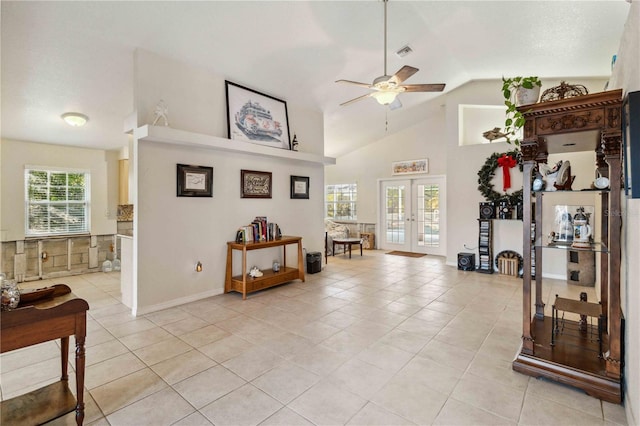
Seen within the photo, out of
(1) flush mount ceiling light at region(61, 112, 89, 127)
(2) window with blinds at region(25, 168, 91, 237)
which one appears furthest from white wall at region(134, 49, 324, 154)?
(2) window with blinds at region(25, 168, 91, 237)

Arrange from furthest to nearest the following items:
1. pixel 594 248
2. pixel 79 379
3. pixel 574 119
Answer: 1. pixel 594 248
2. pixel 574 119
3. pixel 79 379

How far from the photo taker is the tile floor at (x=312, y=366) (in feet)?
6.23

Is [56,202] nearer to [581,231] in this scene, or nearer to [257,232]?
[257,232]

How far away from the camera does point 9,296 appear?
1566mm

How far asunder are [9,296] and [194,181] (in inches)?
105

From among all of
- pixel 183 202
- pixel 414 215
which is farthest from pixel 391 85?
pixel 414 215

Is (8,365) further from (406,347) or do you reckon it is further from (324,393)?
(406,347)

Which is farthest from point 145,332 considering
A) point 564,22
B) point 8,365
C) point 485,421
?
point 564,22

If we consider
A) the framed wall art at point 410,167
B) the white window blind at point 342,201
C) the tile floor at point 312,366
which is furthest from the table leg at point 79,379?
the white window blind at point 342,201

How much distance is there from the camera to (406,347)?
2764mm

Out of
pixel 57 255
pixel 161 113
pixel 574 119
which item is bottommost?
pixel 57 255

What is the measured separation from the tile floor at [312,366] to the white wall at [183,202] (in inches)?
16.5

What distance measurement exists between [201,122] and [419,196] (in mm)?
5670

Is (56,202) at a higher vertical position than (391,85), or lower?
lower
